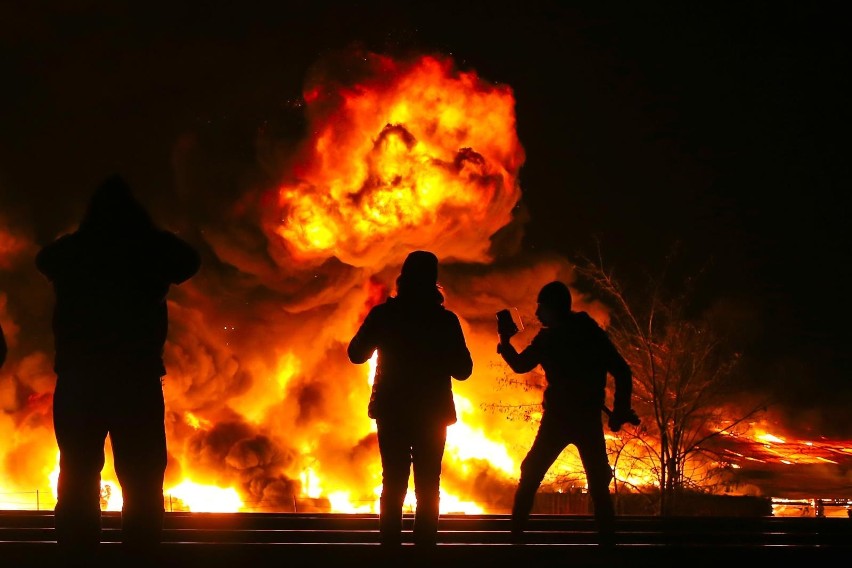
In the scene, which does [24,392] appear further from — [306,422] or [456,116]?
[456,116]

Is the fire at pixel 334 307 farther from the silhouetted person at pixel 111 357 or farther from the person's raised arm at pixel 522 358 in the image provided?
the silhouetted person at pixel 111 357

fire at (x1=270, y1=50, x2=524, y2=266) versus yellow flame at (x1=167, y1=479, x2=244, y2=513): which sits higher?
fire at (x1=270, y1=50, x2=524, y2=266)

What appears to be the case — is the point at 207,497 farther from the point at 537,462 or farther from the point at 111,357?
the point at 111,357

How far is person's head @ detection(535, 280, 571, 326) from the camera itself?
6410mm

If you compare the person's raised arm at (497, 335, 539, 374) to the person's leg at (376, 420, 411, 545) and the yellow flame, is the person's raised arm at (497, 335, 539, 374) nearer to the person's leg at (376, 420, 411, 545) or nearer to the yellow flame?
the person's leg at (376, 420, 411, 545)

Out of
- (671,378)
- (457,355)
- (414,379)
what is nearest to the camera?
(414,379)

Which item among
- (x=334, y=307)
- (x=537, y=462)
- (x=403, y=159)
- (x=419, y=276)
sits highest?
(x=403, y=159)

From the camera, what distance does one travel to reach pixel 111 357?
4.86m

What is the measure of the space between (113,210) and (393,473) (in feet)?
7.96

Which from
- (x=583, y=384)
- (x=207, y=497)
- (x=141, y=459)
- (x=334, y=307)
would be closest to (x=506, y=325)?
(x=583, y=384)

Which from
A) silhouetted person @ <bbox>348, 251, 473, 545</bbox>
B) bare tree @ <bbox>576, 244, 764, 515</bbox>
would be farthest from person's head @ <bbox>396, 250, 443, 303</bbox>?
bare tree @ <bbox>576, 244, 764, 515</bbox>

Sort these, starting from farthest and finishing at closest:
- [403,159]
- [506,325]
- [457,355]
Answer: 1. [403,159]
2. [506,325]
3. [457,355]

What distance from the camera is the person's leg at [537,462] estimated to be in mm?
6539

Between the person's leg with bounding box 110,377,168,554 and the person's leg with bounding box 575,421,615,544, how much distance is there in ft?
9.77
